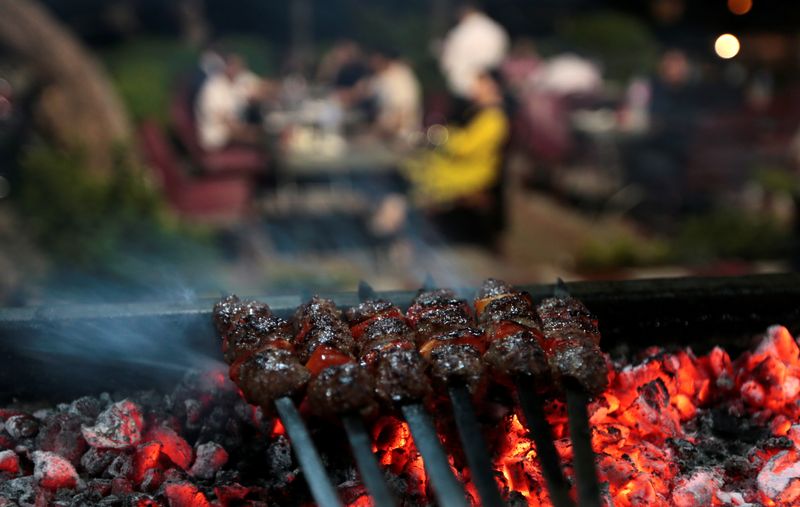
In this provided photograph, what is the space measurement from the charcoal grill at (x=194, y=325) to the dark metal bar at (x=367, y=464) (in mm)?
794

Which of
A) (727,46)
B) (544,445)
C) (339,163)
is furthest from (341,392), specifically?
(339,163)

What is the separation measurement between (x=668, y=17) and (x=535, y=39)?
16.9 ft

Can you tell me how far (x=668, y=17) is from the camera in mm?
20969

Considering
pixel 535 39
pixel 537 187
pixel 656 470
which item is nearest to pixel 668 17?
pixel 535 39

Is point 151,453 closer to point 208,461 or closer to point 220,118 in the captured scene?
point 208,461

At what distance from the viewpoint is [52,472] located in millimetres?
2266

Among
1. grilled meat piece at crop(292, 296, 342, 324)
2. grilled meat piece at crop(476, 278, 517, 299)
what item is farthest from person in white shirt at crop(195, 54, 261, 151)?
grilled meat piece at crop(476, 278, 517, 299)

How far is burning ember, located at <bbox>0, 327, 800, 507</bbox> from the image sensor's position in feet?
7.32

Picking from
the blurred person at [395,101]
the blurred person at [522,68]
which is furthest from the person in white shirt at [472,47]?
the blurred person at [395,101]

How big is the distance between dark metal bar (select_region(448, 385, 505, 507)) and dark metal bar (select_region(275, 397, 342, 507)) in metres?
0.36

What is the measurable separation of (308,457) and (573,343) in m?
0.92

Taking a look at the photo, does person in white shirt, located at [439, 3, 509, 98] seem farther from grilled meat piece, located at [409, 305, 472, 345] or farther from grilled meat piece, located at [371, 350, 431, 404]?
grilled meat piece, located at [371, 350, 431, 404]

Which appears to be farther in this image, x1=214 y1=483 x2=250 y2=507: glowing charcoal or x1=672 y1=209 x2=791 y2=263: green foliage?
x1=672 y1=209 x2=791 y2=263: green foliage

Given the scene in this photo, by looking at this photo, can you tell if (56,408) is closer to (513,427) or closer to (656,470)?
(513,427)
